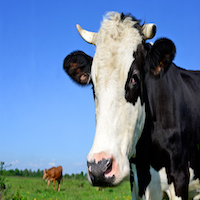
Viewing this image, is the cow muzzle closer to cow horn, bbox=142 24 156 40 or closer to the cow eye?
the cow eye

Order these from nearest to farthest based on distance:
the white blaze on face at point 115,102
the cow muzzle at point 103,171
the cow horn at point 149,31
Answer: the cow muzzle at point 103,171 < the white blaze on face at point 115,102 < the cow horn at point 149,31

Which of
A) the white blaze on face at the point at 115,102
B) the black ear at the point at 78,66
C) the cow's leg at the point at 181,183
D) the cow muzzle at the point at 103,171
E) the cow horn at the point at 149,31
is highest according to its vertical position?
the cow horn at the point at 149,31

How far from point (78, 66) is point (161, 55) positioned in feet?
4.17

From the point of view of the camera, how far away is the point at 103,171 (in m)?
3.10

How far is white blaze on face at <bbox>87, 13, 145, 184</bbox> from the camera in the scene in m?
3.33

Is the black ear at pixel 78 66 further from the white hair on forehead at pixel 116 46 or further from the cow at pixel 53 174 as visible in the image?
the cow at pixel 53 174

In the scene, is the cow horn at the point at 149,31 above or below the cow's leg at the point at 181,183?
above

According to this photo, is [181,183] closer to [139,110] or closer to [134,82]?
[139,110]

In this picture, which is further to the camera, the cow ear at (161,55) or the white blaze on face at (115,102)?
the cow ear at (161,55)

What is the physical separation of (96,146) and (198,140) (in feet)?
8.10

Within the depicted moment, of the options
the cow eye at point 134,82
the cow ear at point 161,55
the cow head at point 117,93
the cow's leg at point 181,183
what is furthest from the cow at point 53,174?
the cow eye at point 134,82

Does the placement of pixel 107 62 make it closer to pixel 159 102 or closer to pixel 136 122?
pixel 136 122

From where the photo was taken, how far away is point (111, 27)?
4.26 metres

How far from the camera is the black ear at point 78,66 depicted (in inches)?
186
